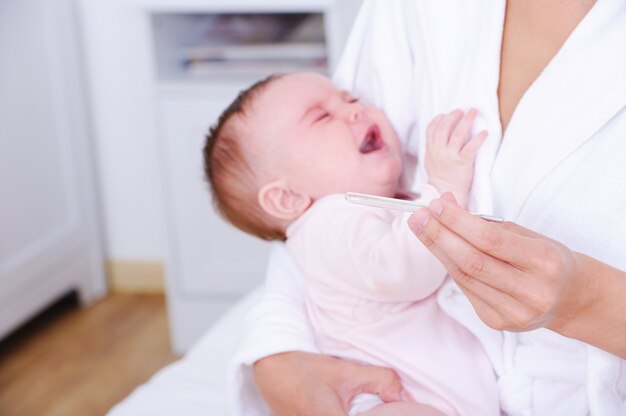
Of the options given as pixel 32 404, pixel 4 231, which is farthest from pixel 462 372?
pixel 4 231

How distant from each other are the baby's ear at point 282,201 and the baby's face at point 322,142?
0.01 meters

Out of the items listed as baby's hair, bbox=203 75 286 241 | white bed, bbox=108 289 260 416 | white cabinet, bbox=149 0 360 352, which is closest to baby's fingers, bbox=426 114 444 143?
baby's hair, bbox=203 75 286 241

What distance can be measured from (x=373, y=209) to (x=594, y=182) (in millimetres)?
259

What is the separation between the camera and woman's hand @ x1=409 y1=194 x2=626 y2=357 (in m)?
0.73

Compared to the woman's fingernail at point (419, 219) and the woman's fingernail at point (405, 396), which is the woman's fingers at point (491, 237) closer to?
the woman's fingernail at point (419, 219)

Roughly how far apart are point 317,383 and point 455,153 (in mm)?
280

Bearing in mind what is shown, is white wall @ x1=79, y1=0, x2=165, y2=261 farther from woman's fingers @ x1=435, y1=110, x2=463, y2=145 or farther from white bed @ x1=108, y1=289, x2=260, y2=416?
woman's fingers @ x1=435, y1=110, x2=463, y2=145

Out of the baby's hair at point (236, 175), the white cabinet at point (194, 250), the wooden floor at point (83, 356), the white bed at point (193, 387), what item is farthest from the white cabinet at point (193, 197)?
the baby's hair at point (236, 175)

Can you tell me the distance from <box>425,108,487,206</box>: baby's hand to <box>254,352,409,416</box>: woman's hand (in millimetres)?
205

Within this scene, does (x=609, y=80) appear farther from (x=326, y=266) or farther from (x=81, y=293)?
(x=81, y=293)

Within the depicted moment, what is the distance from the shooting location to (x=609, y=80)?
3.03ft

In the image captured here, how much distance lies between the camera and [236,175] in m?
1.18

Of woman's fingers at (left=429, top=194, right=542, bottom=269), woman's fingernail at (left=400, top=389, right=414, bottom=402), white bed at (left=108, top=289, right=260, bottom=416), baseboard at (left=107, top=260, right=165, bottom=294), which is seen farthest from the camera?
baseboard at (left=107, top=260, right=165, bottom=294)

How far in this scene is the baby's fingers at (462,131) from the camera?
1000mm
